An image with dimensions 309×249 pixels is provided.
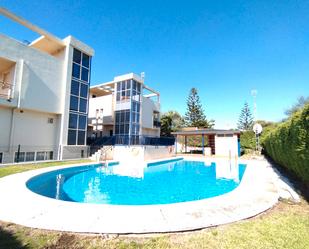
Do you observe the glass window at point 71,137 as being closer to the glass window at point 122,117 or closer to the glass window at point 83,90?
the glass window at point 83,90

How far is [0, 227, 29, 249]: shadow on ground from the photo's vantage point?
2.83 meters

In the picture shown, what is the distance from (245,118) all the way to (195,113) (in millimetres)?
16746

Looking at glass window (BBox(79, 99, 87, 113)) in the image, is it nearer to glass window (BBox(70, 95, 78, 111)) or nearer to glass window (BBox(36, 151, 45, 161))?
glass window (BBox(70, 95, 78, 111))

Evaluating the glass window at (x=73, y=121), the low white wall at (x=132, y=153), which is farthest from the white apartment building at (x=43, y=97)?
the low white wall at (x=132, y=153)

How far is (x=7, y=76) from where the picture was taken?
1498 centimetres

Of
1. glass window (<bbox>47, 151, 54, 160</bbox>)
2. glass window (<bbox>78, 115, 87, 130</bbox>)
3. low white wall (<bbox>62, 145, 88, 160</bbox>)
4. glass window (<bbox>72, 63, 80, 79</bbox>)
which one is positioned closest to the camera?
low white wall (<bbox>62, 145, 88, 160</bbox>)

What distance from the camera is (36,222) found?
11.8 feet

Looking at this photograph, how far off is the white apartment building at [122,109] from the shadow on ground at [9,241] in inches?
676

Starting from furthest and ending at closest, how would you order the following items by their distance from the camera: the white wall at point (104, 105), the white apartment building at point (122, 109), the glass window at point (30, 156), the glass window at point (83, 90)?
the white wall at point (104, 105), the white apartment building at point (122, 109), the glass window at point (83, 90), the glass window at point (30, 156)

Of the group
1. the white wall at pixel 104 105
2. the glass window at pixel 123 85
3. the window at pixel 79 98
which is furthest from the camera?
the white wall at pixel 104 105

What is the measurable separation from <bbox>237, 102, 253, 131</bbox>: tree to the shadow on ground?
5476cm

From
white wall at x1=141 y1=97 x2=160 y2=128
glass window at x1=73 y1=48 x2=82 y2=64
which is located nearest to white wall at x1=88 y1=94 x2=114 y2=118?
white wall at x1=141 y1=97 x2=160 y2=128

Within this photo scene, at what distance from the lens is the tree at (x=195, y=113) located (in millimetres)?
44284

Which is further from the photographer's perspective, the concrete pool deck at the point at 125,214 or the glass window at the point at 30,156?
the glass window at the point at 30,156
